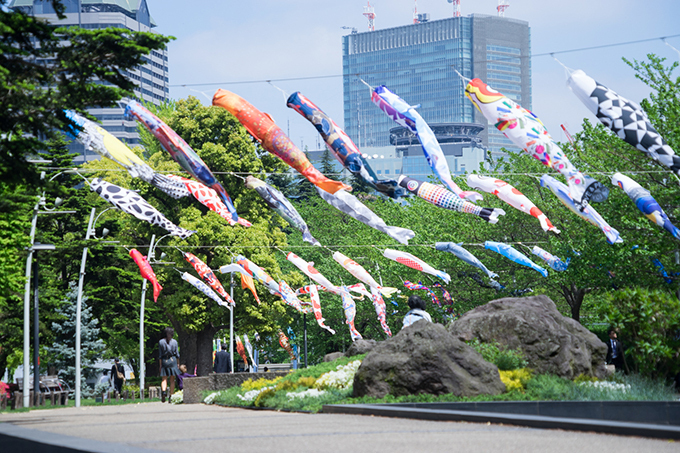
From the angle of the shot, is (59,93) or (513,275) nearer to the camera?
(59,93)

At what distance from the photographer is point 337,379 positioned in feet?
55.7

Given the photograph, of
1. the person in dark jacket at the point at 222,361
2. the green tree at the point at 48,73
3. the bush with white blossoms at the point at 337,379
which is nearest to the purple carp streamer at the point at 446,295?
the person in dark jacket at the point at 222,361

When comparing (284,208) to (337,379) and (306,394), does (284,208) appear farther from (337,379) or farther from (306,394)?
(306,394)

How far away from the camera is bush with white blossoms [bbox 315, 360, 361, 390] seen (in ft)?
54.9

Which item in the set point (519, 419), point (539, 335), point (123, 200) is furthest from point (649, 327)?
point (123, 200)

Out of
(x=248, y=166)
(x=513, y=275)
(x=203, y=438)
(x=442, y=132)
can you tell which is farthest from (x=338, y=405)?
(x=442, y=132)

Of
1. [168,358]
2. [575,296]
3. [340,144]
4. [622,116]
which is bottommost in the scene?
[168,358]

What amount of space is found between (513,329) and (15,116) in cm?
942

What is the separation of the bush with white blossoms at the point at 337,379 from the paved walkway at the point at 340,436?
318 centimetres

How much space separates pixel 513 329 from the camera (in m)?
16.2

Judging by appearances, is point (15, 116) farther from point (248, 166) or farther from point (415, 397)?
point (248, 166)

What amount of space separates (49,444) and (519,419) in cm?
578

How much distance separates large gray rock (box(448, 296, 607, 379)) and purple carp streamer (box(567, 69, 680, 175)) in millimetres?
3989

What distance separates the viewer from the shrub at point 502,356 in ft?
50.2
